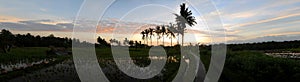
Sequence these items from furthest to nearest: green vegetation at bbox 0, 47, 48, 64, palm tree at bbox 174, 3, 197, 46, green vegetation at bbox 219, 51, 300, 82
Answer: palm tree at bbox 174, 3, 197, 46 < green vegetation at bbox 0, 47, 48, 64 < green vegetation at bbox 219, 51, 300, 82

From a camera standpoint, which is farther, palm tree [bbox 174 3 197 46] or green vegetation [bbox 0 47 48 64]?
palm tree [bbox 174 3 197 46]

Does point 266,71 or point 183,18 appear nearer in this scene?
point 266,71

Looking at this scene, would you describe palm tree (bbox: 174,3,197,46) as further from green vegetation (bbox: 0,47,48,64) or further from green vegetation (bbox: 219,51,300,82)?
→ green vegetation (bbox: 219,51,300,82)

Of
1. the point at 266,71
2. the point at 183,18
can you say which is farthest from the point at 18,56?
the point at 266,71

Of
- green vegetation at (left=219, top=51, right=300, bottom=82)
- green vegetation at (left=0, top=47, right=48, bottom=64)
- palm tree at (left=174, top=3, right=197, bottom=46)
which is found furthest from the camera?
palm tree at (left=174, top=3, right=197, bottom=46)

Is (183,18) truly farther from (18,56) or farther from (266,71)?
(266,71)

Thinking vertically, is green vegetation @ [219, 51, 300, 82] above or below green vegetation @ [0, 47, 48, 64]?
above

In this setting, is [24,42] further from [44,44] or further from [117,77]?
[117,77]

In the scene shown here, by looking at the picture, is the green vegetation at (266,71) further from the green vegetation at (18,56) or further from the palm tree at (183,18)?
the palm tree at (183,18)

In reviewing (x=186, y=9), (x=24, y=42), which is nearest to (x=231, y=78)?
(x=186, y=9)

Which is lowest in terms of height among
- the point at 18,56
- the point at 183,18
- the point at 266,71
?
the point at 18,56

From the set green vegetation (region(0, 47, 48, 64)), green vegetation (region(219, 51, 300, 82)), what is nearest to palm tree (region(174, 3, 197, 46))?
green vegetation (region(0, 47, 48, 64))

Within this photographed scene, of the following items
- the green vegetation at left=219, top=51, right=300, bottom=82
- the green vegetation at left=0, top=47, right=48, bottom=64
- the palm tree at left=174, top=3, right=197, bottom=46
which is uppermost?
the palm tree at left=174, top=3, right=197, bottom=46

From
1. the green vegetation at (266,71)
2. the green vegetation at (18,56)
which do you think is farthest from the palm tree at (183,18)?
the green vegetation at (266,71)
